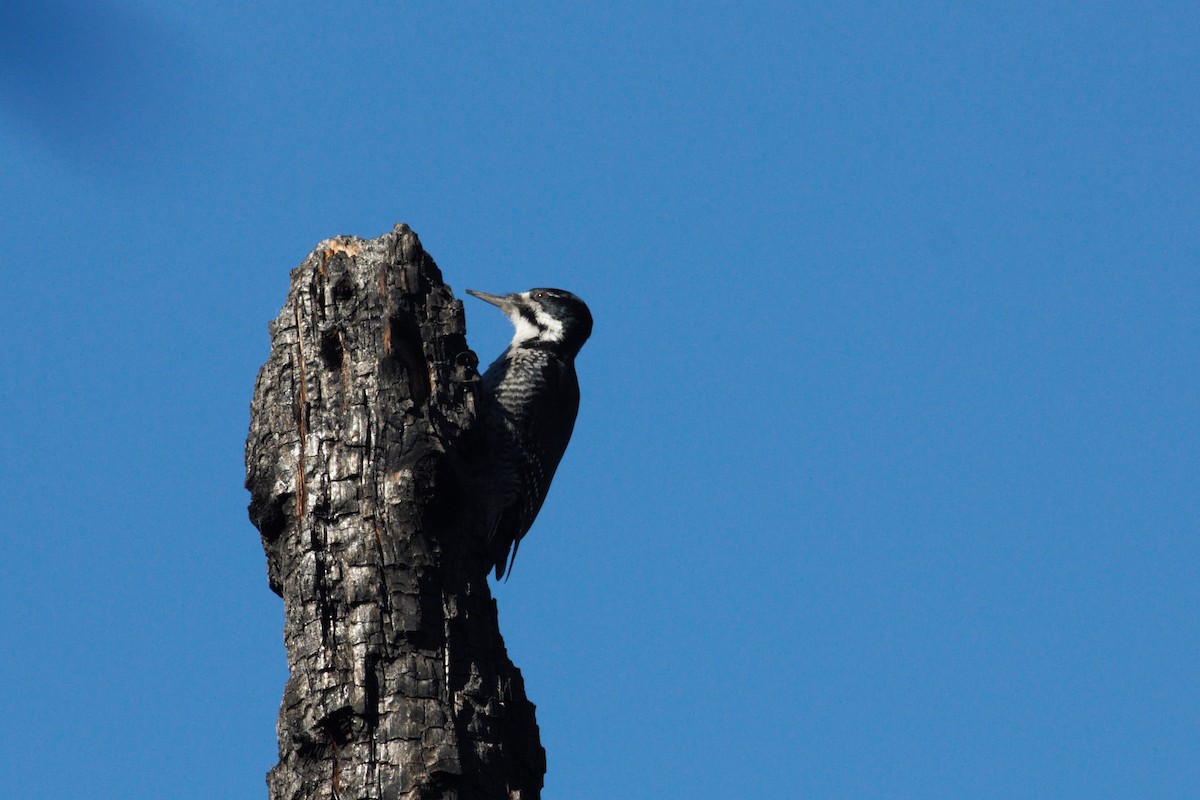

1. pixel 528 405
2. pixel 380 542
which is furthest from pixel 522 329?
pixel 380 542

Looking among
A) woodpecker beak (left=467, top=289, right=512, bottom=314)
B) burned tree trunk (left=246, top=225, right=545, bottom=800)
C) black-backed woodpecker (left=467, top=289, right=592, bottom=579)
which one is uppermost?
woodpecker beak (left=467, top=289, right=512, bottom=314)

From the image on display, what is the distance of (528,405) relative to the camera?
23.3 feet

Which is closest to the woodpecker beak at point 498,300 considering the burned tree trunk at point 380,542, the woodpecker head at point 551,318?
the woodpecker head at point 551,318

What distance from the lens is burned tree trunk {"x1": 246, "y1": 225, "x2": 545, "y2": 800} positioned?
13.9 ft

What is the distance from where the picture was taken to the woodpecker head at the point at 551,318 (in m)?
7.78

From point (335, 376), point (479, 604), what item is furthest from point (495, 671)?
point (335, 376)

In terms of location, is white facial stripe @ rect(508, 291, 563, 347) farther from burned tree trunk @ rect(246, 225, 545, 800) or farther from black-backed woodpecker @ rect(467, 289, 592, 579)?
burned tree trunk @ rect(246, 225, 545, 800)

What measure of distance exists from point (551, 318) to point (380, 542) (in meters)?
3.47

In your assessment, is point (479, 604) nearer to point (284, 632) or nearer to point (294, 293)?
point (284, 632)

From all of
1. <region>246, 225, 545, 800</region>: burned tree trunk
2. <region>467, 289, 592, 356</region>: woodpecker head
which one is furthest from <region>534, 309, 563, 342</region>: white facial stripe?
<region>246, 225, 545, 800</region>: burned tree trunk

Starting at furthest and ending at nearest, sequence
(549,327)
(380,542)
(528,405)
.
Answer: (549,327), (528,405), (380,542)

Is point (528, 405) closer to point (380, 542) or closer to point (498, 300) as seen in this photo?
point (498, 300)

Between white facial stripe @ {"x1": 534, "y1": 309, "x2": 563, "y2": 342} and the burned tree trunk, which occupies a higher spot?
white facial stripe @ {"x1": 534, "y1": 309, "x2": 563, "y2": 342}

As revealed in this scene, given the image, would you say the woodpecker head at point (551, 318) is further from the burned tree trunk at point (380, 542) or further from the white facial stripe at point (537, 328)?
the burned tree trunk at point (380, 542)
